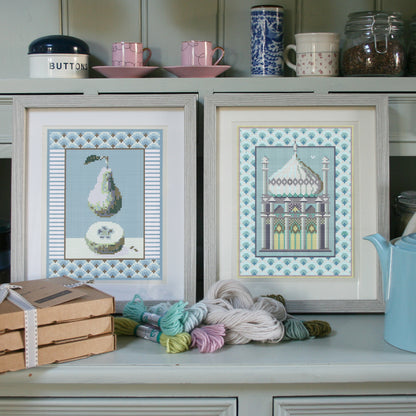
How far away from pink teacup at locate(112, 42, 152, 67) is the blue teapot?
701 mm

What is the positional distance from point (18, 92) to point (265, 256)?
671mm

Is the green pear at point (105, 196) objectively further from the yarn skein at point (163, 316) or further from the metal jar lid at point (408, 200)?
the metal jar lid at point (408, 200)

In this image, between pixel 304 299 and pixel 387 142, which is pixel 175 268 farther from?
pixel 387 142

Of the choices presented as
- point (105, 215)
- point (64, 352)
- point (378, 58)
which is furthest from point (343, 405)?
point (378, 58)

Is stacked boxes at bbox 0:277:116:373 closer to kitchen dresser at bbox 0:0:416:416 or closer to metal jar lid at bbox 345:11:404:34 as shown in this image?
kitchen dresser at bbox 0:0:416:416

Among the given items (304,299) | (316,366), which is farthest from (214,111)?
(316,366)

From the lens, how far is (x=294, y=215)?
1.30 m

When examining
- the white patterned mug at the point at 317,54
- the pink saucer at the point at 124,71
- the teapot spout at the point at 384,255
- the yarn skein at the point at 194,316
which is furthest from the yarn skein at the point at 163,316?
the white patterned mug at the point at 317,54

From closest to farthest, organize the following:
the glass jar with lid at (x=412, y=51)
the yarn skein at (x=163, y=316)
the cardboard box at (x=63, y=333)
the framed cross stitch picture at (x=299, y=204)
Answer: the cardboard box at (x=63, y=333), the yarn skein at (x=163, y=316), the framed cross stitch picture at (x=299, y=204), the glass jar with lid at (x=412, y=51)

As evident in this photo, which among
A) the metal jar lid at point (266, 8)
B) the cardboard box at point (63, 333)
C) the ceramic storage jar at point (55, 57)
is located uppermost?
the metal jar lid at point (266, 8)

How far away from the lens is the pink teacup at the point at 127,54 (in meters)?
1.38

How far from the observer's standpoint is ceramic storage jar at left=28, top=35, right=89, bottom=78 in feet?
4.45

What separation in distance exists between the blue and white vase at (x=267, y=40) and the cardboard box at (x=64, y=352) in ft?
2.37

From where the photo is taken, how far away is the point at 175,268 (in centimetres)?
130
